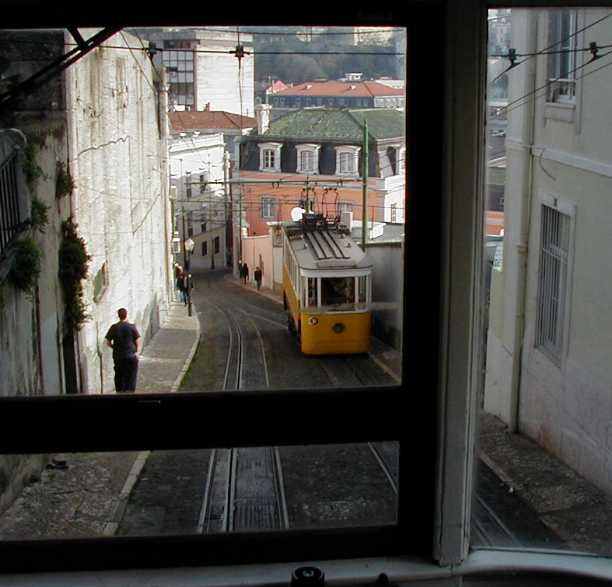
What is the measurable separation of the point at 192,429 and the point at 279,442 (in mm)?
148

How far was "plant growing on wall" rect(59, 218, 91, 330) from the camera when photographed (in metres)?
1.83

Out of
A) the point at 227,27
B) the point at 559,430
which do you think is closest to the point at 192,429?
the point at 227,27

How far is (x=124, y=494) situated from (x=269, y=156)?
88 centimetres

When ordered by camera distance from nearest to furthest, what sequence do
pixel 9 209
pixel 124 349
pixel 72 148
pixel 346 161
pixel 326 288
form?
1. pixel 124 349
2. pixel 346 161
3. pixel 326 288
4. pixel 72 148
5. pixel 9 209

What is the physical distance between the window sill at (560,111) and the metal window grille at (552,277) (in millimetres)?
247

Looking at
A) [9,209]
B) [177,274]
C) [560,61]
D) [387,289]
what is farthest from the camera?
[9,209]

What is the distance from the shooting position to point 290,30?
1.33 meters

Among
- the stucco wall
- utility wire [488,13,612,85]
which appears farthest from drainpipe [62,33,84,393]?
utility wire [488,13,612,85]

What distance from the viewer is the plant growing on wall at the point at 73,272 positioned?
6.00 ft

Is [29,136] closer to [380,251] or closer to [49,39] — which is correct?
[49,39]

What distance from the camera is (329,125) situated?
1.75 metres

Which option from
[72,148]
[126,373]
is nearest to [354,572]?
[126,373]

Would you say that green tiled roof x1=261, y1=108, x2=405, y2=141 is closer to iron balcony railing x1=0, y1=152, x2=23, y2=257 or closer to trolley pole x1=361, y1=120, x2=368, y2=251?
trolley pole x1=361, y1=120, x2=368, y2=251

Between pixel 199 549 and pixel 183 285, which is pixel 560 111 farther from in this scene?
pixel 199 549
